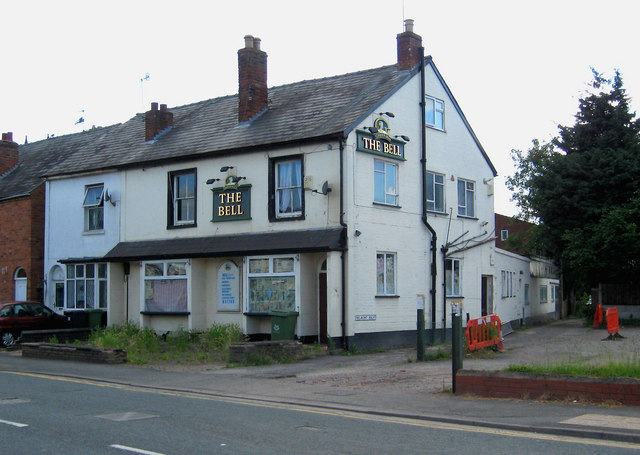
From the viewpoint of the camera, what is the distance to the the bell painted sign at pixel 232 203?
23.5m

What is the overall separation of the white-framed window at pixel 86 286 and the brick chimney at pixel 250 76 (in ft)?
27.0

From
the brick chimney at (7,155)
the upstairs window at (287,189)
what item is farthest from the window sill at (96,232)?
the brick chimney at (7,155)

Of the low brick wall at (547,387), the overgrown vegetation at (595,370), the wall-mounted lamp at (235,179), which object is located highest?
the wall-mounted lamp at (235,179)

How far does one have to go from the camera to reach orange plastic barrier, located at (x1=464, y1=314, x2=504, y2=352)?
19.0 m

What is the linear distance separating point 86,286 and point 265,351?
484 inches

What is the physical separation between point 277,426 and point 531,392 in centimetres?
431

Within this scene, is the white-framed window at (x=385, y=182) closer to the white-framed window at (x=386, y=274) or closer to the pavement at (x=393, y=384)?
the white-framed window at (x=386, y=274)

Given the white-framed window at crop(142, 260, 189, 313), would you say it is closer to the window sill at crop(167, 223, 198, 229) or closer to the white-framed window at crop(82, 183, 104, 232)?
the window sill at crop(167, 223, 198, 229)

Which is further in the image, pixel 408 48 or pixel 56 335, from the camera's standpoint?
pixel 408 48

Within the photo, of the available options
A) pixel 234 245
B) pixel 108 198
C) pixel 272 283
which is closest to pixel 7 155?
pixel 108 198

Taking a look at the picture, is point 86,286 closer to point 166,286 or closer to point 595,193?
point 166,286

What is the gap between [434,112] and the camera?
25953 millimetres

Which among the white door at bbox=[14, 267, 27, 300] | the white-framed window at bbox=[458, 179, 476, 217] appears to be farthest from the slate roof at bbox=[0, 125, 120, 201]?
the white-framed window at bbox=[458, 179, 476, 217]

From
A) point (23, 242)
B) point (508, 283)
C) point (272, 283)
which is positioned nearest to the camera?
point (272, 283)
